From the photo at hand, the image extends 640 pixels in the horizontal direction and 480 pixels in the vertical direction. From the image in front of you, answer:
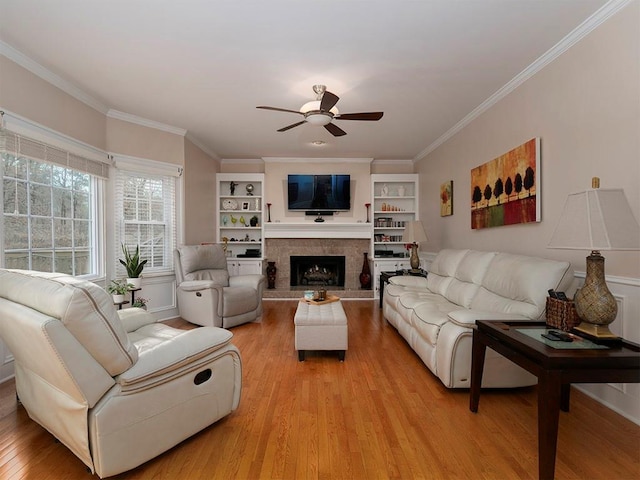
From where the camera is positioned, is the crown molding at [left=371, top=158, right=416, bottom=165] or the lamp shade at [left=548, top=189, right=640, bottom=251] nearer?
the lamp shade at [left=548, top=189, right=640, bottom=251]

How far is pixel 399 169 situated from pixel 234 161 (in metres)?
3.25

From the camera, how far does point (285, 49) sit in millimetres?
2512

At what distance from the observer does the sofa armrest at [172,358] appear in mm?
1454

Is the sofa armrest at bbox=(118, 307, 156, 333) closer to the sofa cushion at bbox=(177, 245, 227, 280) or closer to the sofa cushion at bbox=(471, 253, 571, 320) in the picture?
the sofa cushion at bbox=(177, 245, 227, 280)

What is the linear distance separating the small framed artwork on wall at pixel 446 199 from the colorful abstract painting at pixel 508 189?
25.6 inches

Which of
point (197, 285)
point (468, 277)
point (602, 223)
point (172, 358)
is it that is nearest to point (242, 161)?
point (197, 285)

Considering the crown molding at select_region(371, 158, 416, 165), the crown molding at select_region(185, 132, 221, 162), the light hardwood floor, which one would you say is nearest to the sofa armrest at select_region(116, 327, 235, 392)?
the light hardwood floor

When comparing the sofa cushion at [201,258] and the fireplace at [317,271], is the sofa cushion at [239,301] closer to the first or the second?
the sofa cushion at [201,258]

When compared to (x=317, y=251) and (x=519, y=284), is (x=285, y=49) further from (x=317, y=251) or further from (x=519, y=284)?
(x=317, y=251)

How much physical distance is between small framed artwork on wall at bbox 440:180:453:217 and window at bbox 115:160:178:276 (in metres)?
3.93

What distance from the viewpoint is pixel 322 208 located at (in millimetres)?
5871

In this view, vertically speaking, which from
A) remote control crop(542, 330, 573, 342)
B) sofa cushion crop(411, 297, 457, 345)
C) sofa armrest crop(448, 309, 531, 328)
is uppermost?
remote control crop(542, 330, 573, 342)

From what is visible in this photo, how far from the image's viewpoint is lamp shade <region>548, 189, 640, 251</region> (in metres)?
1.51

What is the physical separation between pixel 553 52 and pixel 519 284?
6.15 ft
